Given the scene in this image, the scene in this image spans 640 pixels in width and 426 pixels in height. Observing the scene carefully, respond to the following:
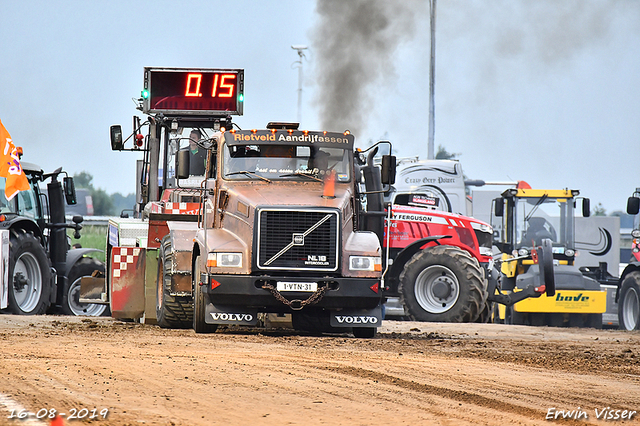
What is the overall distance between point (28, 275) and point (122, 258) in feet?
12.2

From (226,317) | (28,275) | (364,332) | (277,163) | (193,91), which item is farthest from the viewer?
(28,275)

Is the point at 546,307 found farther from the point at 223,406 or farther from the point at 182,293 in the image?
the point at 223,406

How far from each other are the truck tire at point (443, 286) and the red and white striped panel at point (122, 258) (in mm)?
4985

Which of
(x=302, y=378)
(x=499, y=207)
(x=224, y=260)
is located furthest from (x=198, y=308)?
(x=499, y=207)

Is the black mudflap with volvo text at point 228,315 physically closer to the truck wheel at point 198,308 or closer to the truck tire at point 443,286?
the truck wheel at point 198,308

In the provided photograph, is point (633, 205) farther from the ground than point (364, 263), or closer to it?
farther from the ground

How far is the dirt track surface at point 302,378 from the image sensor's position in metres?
6.36

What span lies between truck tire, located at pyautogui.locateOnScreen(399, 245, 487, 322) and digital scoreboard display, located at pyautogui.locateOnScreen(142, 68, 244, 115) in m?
4.35

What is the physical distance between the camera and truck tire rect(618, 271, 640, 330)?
18750 mm

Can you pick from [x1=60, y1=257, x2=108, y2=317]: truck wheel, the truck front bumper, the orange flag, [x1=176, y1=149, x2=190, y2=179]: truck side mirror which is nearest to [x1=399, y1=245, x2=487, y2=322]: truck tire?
the truck front bumper

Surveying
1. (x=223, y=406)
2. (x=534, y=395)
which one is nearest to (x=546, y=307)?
(x=534, y=395)

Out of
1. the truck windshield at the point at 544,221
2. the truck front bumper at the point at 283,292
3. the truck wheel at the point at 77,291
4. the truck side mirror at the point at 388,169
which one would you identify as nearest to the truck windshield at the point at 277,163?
the truck side mirror at the point at 388,169

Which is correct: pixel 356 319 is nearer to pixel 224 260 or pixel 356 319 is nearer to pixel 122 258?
pixel 224 260

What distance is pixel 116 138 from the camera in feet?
49.8
